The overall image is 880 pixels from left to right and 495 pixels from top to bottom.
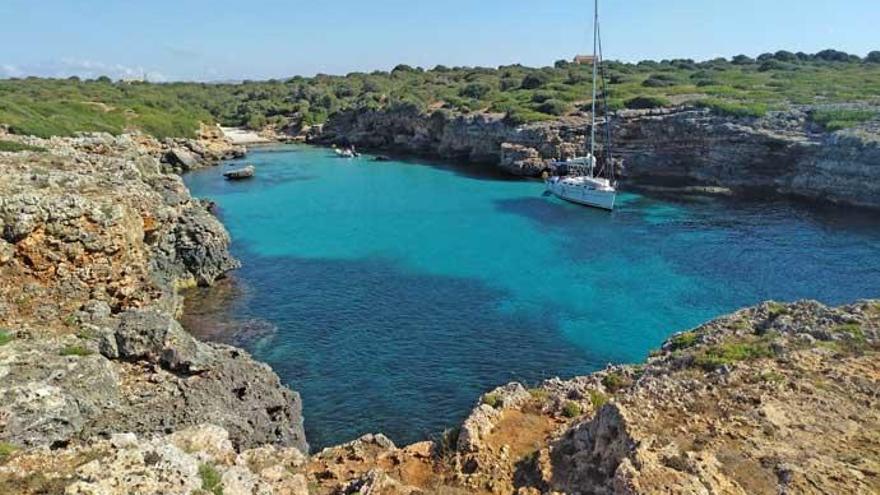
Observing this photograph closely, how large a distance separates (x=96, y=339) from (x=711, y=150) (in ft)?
217

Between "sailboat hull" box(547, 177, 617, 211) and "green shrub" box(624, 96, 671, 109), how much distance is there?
81.5 feet

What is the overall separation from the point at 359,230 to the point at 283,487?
141 ft

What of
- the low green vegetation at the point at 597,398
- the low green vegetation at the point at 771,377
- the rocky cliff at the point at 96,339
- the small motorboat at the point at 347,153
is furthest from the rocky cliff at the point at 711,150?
the rocky cliff at the point at 96,339

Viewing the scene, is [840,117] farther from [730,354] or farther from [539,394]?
[539,394]

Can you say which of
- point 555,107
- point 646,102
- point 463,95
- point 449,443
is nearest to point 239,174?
point 555,107

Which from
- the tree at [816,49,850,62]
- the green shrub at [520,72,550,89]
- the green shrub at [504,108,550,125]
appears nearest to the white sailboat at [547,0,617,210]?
the green shrub at [504,108,550,125]

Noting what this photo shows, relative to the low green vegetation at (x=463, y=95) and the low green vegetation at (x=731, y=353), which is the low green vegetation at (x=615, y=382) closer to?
the low green vegetation at (x=731, y=353)

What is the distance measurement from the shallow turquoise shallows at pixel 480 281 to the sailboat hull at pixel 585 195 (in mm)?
1157

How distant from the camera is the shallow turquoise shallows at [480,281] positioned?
27938 millimetres

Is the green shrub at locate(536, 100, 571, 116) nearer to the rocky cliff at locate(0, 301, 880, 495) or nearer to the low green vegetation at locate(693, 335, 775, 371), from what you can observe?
the rocky cliff at locate(0, 301, 880, 495)

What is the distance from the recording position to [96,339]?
20.6 metres

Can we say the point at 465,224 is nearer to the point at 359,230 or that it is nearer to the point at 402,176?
the point at 359,230

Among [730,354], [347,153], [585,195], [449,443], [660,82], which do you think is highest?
[660,82]

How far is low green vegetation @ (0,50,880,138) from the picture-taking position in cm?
7944
